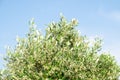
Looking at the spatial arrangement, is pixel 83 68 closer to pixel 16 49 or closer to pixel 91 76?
pixel 91 76

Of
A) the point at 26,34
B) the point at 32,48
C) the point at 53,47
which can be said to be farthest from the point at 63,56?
the point at 26,34

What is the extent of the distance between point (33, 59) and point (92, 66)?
286 inches

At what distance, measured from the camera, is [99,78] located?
35125 millimetres

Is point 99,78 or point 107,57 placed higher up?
point 107,57

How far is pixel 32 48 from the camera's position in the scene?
3294 centimetres

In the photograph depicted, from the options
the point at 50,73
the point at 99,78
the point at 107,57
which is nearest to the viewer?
the point at 50,73

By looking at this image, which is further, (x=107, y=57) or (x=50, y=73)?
(x=107, y=57)

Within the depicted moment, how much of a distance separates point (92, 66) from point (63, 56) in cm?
415

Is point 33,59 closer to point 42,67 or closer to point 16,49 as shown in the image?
point 42,67

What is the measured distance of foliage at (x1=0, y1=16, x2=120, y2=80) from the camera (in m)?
31.2

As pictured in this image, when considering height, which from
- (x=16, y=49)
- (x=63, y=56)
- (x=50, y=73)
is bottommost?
(x=50, y=73)

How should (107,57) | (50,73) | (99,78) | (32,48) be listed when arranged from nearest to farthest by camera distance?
(50,73)
(32,48)
(99,78)
(107,57)

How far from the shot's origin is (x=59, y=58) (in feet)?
103

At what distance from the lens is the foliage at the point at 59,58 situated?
31.2m
